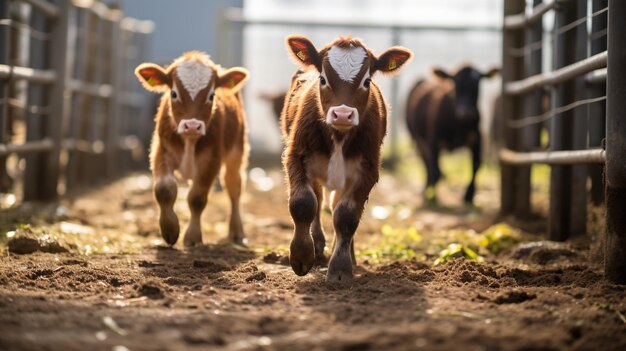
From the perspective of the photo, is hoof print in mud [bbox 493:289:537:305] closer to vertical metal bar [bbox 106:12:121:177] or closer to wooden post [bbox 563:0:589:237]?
wooden post [bbox 563:0:589:237]

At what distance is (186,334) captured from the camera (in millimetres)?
3832

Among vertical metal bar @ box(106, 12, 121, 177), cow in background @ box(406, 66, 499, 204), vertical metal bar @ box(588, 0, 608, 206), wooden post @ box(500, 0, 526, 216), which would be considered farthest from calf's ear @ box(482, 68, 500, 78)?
vertical metal bar @ box(106, 12, 121, 177)

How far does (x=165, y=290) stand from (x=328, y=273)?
1.15m

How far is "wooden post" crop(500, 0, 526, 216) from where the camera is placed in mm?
9805

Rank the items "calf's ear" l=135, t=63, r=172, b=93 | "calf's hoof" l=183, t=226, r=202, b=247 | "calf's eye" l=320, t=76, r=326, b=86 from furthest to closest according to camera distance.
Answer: "calf's ear" l=135, t=63, r=172, b=93
"calf's hoof" l=183, t=226, r=202, b=247
"calf's eye" l=320, t=76, r=326, b=86

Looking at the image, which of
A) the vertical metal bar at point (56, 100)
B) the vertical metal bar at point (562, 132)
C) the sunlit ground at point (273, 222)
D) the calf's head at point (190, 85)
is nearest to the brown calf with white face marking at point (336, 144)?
Answer: the sunlit ground at point (273, 222)

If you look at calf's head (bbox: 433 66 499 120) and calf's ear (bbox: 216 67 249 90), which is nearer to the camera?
calf's ear (bbox: 216 67 249 90)

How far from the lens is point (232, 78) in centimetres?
807

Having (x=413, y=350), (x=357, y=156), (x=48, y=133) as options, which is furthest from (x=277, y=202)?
(x=413, y=350)

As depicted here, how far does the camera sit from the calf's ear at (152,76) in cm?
778

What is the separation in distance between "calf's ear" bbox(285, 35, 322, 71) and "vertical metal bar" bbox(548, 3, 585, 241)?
8.50ft

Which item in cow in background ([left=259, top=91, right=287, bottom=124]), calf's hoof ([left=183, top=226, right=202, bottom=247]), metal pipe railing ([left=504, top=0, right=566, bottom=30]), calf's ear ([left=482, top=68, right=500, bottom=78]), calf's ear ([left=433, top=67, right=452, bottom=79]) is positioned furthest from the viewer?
cow in background ([left=259, top=91, right=287, bottom=124])

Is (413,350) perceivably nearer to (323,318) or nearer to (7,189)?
(323,318)

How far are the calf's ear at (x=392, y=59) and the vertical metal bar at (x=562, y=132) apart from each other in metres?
1.93
